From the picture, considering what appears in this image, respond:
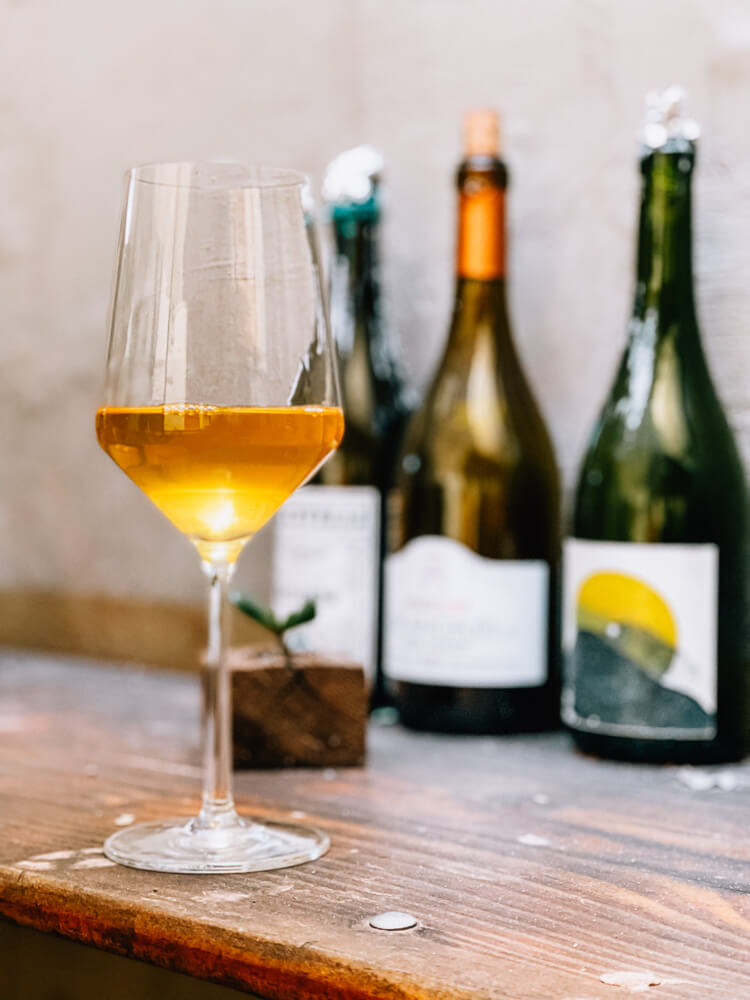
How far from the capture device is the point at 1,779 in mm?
747

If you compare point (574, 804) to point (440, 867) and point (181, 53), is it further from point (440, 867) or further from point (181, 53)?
point (181, 53)

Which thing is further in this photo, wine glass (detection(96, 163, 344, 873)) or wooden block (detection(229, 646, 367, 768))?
wooden block (detection(229, 646, 367, 768))

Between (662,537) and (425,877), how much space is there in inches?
14.0

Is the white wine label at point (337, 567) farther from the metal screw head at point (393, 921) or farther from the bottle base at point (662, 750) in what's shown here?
the metal screw head at point (393, 921)

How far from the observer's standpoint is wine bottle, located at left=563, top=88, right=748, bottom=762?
0.80m

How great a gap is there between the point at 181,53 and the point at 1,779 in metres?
0.85

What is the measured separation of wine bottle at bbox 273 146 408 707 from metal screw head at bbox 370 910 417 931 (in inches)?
16.4

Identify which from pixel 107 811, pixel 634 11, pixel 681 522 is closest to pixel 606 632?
pixel 681 522

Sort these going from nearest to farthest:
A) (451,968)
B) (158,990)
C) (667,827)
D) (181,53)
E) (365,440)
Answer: (451,968), (158,990), (667,827), (365,440), (181,53)

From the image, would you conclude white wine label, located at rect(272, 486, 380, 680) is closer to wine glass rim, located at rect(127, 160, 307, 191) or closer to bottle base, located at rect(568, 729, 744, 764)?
bottle base, located at rect(568, 729, 744, 764)

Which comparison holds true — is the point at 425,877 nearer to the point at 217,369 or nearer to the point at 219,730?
the point at 219,730

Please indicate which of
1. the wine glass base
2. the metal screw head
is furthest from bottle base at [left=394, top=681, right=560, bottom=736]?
the metal screw head

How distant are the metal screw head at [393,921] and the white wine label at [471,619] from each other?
1.31ft

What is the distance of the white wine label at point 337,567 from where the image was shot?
3.18 ft
